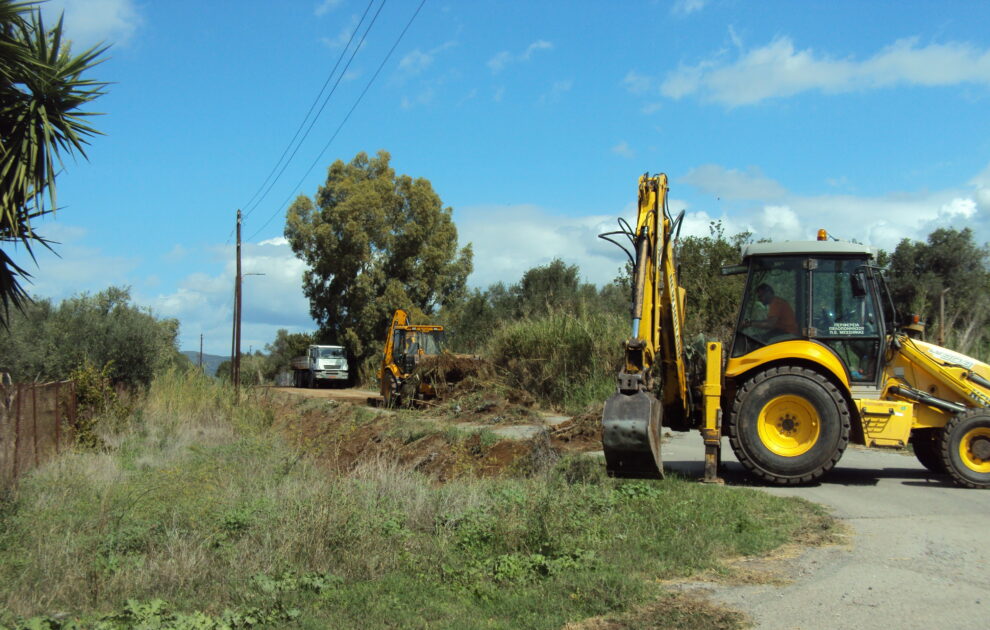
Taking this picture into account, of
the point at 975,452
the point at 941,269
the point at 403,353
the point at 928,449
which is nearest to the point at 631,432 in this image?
the point at 975,452

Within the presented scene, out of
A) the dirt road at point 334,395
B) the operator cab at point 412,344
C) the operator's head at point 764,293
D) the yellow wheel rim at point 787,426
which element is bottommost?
the dirt road at point 334,395

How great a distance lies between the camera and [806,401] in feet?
34.2

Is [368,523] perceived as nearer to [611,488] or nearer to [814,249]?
[611,488]

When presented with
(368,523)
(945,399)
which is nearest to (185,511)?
(368,523)

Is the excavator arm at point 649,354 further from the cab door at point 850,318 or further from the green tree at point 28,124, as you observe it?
the green tree at point 28,124

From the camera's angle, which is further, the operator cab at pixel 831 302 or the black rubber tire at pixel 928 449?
the black rubber tire at pixel 928 449

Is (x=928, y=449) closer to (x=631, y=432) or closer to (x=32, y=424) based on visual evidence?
(x=631, y=432)

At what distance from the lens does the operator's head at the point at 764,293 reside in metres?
11.1

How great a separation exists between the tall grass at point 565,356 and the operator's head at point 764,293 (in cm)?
1014

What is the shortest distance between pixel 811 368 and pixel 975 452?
7.10 ft

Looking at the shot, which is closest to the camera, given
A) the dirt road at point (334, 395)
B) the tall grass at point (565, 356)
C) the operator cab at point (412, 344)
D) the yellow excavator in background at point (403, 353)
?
the tall grass at point (565, 356)

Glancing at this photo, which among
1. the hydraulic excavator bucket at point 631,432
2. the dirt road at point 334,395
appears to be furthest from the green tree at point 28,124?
the dirt road at point 334,395

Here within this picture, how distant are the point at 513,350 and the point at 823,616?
60.8 feet

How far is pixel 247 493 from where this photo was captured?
31.1ft
